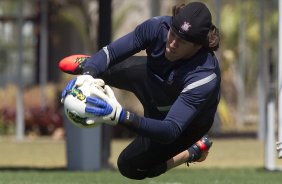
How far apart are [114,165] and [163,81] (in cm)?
793

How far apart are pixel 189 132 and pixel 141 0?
18.9m

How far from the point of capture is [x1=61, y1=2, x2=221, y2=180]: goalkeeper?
6.84m

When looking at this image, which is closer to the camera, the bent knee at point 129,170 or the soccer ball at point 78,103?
the soccer ball at point 78,103

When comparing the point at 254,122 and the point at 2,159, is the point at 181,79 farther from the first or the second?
the point at 254,122

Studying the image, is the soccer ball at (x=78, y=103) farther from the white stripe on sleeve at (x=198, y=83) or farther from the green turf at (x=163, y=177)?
the green turf at (x=163, y=177)

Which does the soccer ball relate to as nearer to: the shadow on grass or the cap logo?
the cap logo

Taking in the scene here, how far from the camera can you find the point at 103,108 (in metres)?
6.51

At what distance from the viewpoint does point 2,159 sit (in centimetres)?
1684

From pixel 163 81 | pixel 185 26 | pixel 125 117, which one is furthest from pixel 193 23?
pixel 125 117

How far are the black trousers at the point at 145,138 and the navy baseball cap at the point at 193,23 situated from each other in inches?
32.9

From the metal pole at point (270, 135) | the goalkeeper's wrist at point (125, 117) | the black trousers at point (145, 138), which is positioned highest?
the goalkeeper's wrist at point (125, 117)

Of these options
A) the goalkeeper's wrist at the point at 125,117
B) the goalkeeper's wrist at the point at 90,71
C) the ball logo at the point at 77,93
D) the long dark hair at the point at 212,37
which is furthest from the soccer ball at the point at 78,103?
Result: the long dark hair at the point at 212,37

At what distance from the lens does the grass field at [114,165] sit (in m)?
12.0

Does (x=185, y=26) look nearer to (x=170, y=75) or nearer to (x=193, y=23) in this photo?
(x=193, y=23)
